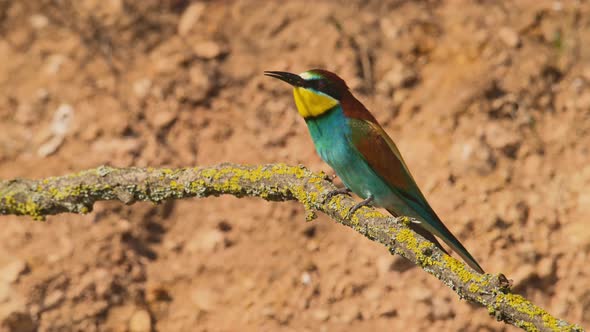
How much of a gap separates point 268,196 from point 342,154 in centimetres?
71

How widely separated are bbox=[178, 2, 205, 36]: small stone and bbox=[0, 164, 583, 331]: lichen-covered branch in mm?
1687

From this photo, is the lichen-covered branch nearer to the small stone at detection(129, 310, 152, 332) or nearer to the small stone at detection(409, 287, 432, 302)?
the small stone at detection(129, 310, 152, 332)

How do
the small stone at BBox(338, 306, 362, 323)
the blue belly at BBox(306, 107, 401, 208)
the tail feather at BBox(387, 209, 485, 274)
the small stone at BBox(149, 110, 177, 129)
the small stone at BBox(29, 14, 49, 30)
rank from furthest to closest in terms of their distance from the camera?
the small stone at BBox(29, 14, 49, 30) < the small stone at BBox(149, 110, 177, 129) < the small stone at BBox(338, 306, 362, 323) < the blue belly at BBox(306, 107, 401, 208) < the tail feather at BBox(387, 209, 485, 274)

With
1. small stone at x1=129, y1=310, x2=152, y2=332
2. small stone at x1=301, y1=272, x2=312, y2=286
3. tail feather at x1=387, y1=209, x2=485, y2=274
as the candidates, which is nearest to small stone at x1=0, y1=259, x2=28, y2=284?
small stone at x1=129, y1=310, x2=152, y2=332

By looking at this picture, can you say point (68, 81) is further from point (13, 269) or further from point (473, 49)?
point (473, 49)

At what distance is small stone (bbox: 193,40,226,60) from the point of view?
3797 millimetres

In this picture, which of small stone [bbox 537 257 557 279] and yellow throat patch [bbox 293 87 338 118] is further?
small stone [bbox 537 257 557 279]

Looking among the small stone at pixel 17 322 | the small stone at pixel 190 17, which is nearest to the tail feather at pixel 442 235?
the small stone at pixel 17 322

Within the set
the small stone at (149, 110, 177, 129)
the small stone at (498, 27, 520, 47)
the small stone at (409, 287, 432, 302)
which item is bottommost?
the small stone at (409, 287, 432, 302)

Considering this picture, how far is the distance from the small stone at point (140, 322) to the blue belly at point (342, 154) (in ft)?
3.38

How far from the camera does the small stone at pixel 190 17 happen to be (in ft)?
12.9

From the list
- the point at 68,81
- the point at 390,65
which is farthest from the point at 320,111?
the point at 68,81

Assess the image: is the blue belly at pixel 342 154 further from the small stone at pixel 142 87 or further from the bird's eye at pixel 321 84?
the small stone at pixel 142 87

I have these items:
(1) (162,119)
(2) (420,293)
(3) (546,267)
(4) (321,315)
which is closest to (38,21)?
(1) (162,119)
